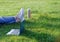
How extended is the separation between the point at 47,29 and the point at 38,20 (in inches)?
85.5

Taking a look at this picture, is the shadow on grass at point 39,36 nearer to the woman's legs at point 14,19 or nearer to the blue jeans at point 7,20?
the woman's legs at point 14,19

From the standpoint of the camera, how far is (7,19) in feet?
38.9

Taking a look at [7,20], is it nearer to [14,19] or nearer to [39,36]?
[14,19]

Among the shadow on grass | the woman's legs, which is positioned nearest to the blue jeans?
the woman's legs

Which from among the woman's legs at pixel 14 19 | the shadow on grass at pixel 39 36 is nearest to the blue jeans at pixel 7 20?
the woman's legs at pixel 14 19

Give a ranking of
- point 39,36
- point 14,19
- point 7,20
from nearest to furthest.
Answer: point 39,36 → point 7,20 → point 14,19

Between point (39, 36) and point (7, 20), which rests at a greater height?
point (7, 20)

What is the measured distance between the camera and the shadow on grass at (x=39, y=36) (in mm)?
8830

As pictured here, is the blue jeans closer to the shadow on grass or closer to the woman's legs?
the woman's legs

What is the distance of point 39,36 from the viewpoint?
935 cm

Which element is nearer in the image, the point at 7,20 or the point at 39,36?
the point at 39,36

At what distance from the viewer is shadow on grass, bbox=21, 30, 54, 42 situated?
883cm

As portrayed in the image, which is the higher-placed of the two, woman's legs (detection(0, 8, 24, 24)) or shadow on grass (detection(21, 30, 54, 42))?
woman's legs (detection(0, 8, 24, 24))

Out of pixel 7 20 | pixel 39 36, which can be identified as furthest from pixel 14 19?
pixel 39 36
